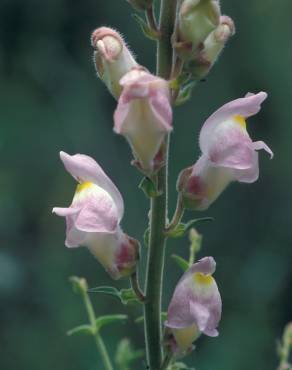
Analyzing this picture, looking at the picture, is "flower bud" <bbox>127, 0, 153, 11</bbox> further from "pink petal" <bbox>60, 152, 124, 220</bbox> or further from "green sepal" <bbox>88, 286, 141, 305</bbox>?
"green sepal" <bbox>88, 286, 141, 305</bbox>

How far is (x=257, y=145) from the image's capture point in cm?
171

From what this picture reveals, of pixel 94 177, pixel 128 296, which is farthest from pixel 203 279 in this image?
pixel 94 177

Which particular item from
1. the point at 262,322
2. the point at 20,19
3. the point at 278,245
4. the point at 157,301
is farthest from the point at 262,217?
the point at 157,301

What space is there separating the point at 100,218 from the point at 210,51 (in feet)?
1.32

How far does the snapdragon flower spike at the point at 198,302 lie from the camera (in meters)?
1.70

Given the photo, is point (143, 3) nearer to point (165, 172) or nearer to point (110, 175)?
point (165, 172)

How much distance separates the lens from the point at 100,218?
1.68 meters

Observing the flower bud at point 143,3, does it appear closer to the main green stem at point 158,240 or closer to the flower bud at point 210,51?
the main green stem at point 158,240

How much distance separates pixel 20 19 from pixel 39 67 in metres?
0.30

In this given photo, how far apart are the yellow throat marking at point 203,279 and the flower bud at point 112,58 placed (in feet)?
1.30

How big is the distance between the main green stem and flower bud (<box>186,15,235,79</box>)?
0.17 ft

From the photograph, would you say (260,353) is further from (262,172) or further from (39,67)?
(39,67)

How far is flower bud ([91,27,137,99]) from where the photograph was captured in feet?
5.62

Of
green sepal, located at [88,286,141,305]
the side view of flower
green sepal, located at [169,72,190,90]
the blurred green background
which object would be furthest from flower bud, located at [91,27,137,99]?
the blurred green background
